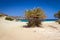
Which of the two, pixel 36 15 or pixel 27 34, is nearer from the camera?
pixel 27 34

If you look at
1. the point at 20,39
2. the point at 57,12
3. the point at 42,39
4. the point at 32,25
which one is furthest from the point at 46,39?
the point at 57,12

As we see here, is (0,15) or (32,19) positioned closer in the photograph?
(32,19)

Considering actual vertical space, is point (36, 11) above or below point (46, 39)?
above

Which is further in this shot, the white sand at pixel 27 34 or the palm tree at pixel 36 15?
the palm tree at pixel 36 15

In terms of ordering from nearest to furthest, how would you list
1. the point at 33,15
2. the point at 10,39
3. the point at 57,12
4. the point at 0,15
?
1. the point at 10,39
2. the point at 33,15
3. the point at 0,15
4. the point at 57,12

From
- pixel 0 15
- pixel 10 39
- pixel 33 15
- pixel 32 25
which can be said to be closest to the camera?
pixel 10 39

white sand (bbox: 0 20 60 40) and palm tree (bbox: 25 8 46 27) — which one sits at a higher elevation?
palm tree (bbox: 25 8 46 27)

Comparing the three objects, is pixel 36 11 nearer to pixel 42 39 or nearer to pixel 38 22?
pixel 38 22

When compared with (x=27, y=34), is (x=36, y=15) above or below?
above

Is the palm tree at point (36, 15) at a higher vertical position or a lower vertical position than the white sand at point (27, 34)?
higher

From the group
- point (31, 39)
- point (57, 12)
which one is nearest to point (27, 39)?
point (31, 39)

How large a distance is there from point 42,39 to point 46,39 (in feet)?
0.56

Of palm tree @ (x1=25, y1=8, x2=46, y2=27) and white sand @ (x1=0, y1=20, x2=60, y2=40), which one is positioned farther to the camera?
palm tree @ (x1=25, y1=8, x2=46, y2=27)

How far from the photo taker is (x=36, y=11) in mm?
12750
